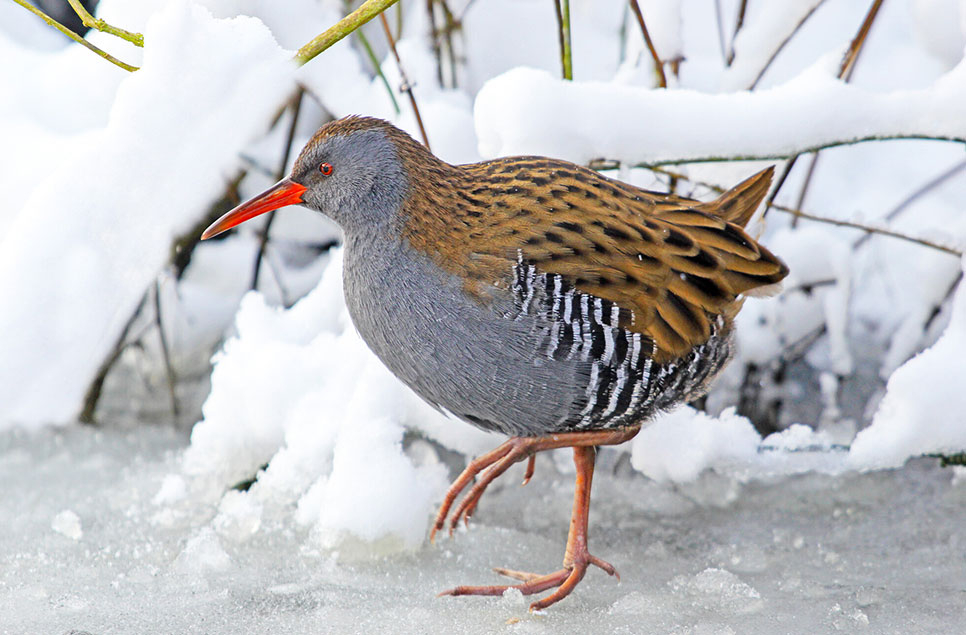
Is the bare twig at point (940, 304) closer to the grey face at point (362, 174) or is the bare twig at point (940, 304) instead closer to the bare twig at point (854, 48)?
the bare twig at point (854, 48)

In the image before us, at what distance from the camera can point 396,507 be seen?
2402 millimetres

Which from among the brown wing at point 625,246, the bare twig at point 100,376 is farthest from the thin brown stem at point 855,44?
the bare twig at point 100,376

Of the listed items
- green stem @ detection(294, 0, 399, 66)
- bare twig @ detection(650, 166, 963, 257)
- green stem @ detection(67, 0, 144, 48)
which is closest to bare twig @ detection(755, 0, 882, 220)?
bare twig @ detection(650, 166, 963, 257)

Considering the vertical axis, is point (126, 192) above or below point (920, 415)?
above

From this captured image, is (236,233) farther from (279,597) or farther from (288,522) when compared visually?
(279,597)

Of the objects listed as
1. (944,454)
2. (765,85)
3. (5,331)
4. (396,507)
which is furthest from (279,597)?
(765,85)

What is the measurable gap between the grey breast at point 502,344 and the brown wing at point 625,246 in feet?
0.15

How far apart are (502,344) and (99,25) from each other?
1.05 metres

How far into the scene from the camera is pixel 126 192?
2.41 m

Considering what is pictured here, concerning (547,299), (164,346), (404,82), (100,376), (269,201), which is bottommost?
(100,376)

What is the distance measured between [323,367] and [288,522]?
0.44 m

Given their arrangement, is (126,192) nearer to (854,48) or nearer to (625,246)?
(625,246)

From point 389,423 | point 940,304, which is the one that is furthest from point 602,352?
point 940,304

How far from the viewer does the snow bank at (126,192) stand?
2332 mm
